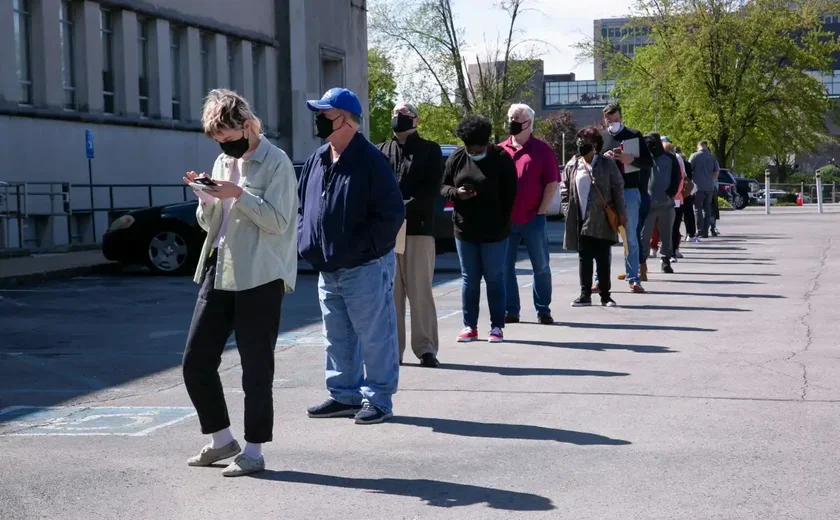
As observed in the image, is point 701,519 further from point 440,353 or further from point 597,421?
point 440,353

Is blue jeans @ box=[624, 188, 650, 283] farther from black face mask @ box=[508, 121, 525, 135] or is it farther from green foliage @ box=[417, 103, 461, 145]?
green foliage @ box=[417, 103, 461, 145]

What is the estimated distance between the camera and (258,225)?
5996mm

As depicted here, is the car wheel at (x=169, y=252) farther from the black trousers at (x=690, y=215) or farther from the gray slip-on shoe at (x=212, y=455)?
the gray slip-on shoe at (x=212, y=455)

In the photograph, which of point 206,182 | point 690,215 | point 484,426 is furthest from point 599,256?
point 690,215

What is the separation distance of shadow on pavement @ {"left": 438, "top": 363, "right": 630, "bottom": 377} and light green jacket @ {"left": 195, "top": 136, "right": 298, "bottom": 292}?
10.6 feet

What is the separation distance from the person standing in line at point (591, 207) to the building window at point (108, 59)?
702 inches

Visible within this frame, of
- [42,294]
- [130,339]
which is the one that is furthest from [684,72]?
[130,339]

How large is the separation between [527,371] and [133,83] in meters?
22.5

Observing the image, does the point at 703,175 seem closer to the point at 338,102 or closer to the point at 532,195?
the point at 532,195

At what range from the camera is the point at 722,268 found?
18.7m

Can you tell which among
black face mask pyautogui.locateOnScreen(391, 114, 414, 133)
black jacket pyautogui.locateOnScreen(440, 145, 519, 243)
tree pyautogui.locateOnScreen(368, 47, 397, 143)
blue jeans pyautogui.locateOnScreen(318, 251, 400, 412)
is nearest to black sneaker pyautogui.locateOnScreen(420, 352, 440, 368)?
black jacket pyautogui.locateOnScreen(440, 145, 519, 243)

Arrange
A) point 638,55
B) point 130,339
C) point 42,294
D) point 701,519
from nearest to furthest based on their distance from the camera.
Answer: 1. point 701,519
2. point 130,339
3. point 42,294
4. point 638,55

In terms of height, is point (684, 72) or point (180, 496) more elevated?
point (684, 72)

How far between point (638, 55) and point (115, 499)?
60.6 m
